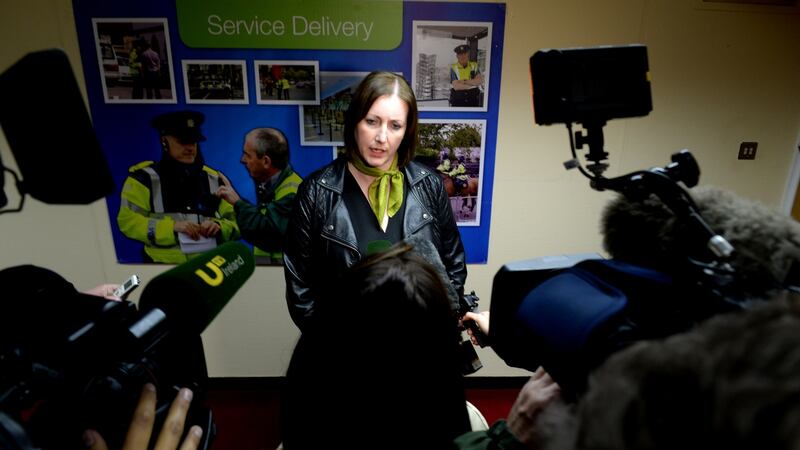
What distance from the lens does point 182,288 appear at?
0.70 meters

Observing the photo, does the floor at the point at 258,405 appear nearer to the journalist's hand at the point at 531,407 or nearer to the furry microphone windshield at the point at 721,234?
the journalist's hand at the point at 531,407

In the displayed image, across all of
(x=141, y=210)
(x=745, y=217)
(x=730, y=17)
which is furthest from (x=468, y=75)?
(x=141, y=210)

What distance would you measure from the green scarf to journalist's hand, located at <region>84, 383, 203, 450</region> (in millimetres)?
946

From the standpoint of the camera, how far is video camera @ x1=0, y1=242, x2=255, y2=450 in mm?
482

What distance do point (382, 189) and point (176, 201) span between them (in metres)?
1.12

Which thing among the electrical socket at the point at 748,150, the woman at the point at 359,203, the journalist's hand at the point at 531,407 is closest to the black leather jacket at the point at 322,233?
the woman at the point at 359,203

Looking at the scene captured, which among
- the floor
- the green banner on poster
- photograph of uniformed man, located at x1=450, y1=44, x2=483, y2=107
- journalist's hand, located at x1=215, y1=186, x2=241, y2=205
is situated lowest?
the floor

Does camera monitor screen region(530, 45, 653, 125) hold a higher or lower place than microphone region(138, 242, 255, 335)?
higher

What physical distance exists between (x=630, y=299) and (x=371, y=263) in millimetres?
405

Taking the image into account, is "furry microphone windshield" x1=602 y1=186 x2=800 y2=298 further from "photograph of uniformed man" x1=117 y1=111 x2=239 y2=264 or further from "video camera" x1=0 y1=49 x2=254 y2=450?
"photograph of uniformed man" x1=117 y1=111 x2=239 y2=264

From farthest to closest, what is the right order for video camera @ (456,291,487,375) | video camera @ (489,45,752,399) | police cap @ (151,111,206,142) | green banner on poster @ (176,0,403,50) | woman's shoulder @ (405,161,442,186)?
police cap @ (151,111,206,142)
green banner on poster @ (176,0,403,50)
woman's shoulder @ (405,161,442,186)
video camera @ (456,291,487,375)
video camera @ (489,45,752,399)

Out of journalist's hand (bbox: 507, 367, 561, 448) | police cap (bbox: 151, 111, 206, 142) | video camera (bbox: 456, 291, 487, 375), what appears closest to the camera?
journalist's hand (bbox: 507, 367, 561, 448)

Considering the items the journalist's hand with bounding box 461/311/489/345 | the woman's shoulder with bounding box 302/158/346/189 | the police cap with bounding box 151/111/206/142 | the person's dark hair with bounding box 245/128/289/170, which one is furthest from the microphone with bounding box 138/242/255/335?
the police cap with bounding box 151/111/206/142

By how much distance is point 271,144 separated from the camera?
1898 mm
